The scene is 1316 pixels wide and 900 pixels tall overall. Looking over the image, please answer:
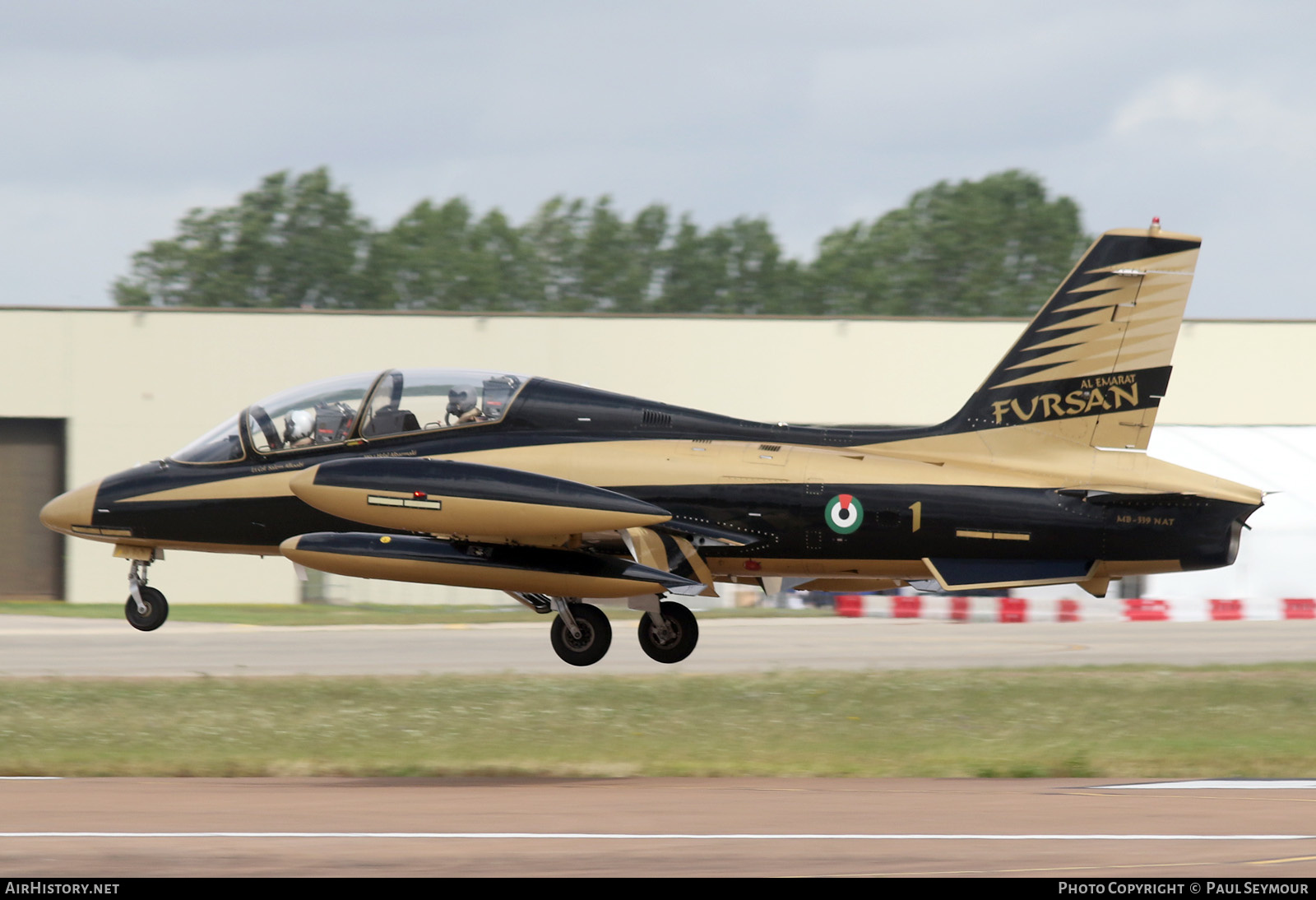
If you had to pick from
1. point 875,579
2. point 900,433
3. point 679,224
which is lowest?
point 875,579

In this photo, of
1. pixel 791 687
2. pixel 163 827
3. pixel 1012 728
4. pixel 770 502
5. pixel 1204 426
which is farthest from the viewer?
pixel 1204 426

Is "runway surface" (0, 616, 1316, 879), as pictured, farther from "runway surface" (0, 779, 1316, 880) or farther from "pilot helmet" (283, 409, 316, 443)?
"pilot helmet" (283, 409, 316, 443)

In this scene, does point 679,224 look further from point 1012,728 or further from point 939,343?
point 1012,728

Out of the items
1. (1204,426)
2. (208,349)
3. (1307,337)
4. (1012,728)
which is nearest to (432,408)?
(1012,728)

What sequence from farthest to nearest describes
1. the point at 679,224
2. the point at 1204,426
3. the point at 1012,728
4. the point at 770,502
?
the point at 679,224 < the point at 1204,426 < the point at 1012,728 < the point at 770,502

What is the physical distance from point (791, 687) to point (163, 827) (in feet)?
48.5

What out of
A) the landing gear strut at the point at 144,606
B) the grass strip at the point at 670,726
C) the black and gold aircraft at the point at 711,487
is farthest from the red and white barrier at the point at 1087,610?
the landing gear strut at the point at 144,606

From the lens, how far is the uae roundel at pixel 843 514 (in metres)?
18.8

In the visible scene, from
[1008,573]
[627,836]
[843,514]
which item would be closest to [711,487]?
[843,514]

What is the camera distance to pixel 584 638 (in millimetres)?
19422

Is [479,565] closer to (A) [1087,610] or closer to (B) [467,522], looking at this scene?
(B) [467,522]

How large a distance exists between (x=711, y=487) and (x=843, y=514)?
162 centimetres

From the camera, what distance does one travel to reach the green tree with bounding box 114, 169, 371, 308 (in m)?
118

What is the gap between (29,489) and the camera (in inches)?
2024
